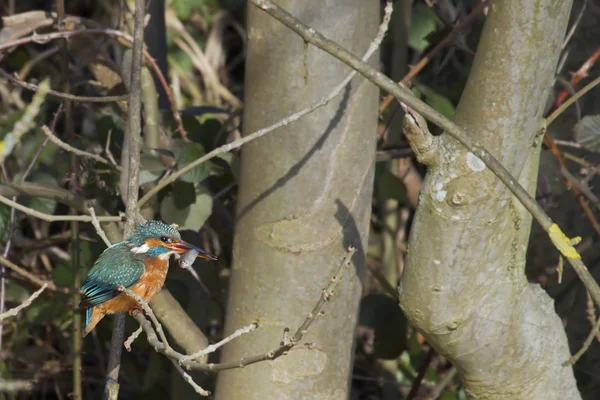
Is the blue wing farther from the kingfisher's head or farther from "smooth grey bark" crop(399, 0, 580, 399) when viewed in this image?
"smooth grey bark" crop(399, 0, 580, 399)

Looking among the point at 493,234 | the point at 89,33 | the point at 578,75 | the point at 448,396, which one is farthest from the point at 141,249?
the point at 448,396

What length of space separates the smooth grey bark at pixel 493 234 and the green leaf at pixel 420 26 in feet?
5.66

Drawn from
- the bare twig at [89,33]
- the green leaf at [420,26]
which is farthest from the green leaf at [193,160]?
the green leaf at [420,26]

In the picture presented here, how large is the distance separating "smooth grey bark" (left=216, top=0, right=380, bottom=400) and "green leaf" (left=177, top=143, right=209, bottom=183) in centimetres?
36

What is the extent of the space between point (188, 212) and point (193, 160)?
7.3 inches

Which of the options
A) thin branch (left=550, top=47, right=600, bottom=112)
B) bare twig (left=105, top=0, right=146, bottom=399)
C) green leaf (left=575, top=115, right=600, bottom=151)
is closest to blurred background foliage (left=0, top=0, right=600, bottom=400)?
green leaf (left=575, top=115, right=600, bottom=151)

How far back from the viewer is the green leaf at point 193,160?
237 centimetres

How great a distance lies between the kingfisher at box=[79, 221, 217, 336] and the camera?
219 cm

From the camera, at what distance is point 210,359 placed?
8.07ft

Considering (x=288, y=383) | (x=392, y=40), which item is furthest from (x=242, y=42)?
(x=288, y=383)

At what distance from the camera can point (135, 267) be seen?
227 cm

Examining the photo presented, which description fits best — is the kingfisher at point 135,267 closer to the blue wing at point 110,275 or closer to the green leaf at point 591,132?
the blue wing at point 110,275

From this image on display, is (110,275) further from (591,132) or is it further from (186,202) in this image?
(591,132)

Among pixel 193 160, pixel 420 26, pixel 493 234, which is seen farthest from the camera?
pixel 420 26
